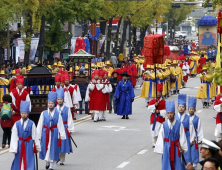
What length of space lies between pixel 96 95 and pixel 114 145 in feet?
17.8

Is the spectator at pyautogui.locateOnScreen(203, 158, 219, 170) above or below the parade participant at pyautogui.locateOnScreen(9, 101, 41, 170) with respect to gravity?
above

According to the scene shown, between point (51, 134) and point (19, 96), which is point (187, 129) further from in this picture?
point (19, 96)

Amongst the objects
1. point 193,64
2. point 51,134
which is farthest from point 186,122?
point 193,64

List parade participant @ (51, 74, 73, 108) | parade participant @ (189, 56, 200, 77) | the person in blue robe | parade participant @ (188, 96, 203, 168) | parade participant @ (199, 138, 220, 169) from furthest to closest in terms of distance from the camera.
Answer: the person in blue robe → parade participant @ (189, 56, 200, 77) → parade participant @ (51, 74, 73, 108) → parade participant @ (188, 96, 203, 168) → parade participant @ (199, 138, 220, 169)

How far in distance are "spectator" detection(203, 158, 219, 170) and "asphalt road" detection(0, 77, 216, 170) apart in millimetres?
6890

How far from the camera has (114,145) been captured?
18.1 meters

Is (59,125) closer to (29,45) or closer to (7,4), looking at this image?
(7,4)

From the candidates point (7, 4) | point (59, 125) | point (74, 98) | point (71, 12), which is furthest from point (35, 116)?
point (71, 12)

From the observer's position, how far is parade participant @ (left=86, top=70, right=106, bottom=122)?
75.8 feet

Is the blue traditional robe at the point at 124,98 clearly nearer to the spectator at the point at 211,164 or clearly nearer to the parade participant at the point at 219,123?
the parade participant at the point at 219,123

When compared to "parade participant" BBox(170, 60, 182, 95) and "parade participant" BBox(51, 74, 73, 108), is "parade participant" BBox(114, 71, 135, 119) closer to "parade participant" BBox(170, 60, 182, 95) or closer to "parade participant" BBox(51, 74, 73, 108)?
"parade participant" BBox(51, 74, 73, 108)

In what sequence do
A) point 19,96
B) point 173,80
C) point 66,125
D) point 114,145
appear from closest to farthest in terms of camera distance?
point 66,125 → point 114,145 → point 19,96 → point 173,80

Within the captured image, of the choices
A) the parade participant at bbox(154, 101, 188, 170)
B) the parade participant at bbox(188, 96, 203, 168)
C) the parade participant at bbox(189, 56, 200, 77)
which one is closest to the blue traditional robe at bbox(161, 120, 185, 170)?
the parade participant at bbox(154, 101, 188, 170)

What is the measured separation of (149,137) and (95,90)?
14.6ft
